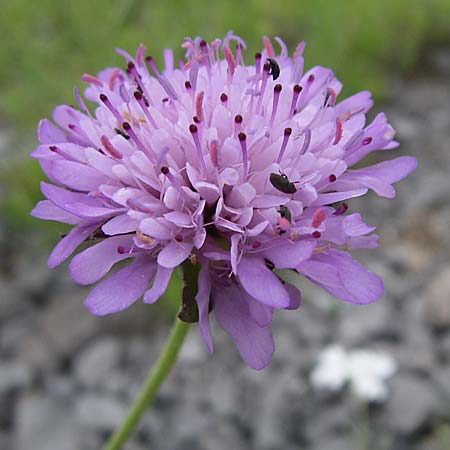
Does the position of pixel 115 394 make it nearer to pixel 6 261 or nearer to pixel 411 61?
pixel 6 261

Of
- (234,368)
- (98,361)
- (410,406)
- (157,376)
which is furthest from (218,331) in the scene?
(157,376)

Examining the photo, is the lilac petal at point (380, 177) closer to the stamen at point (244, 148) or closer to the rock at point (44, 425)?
the stamen at point (244, 148)

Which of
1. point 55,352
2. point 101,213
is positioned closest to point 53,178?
point 101,213

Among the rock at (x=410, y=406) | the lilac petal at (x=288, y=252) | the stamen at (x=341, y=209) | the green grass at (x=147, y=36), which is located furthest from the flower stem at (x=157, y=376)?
the green grass at (x=147, y=36)

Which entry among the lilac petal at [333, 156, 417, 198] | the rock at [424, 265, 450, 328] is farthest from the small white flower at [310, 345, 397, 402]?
the lilac petal at [333, 156, 417, 198]

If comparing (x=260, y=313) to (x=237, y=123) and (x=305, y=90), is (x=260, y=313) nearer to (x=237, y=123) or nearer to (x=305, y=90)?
(x=237, y=123)

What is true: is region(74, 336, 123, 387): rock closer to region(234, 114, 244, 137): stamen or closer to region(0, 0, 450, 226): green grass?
region(0, 0, 450, 226): green grass
